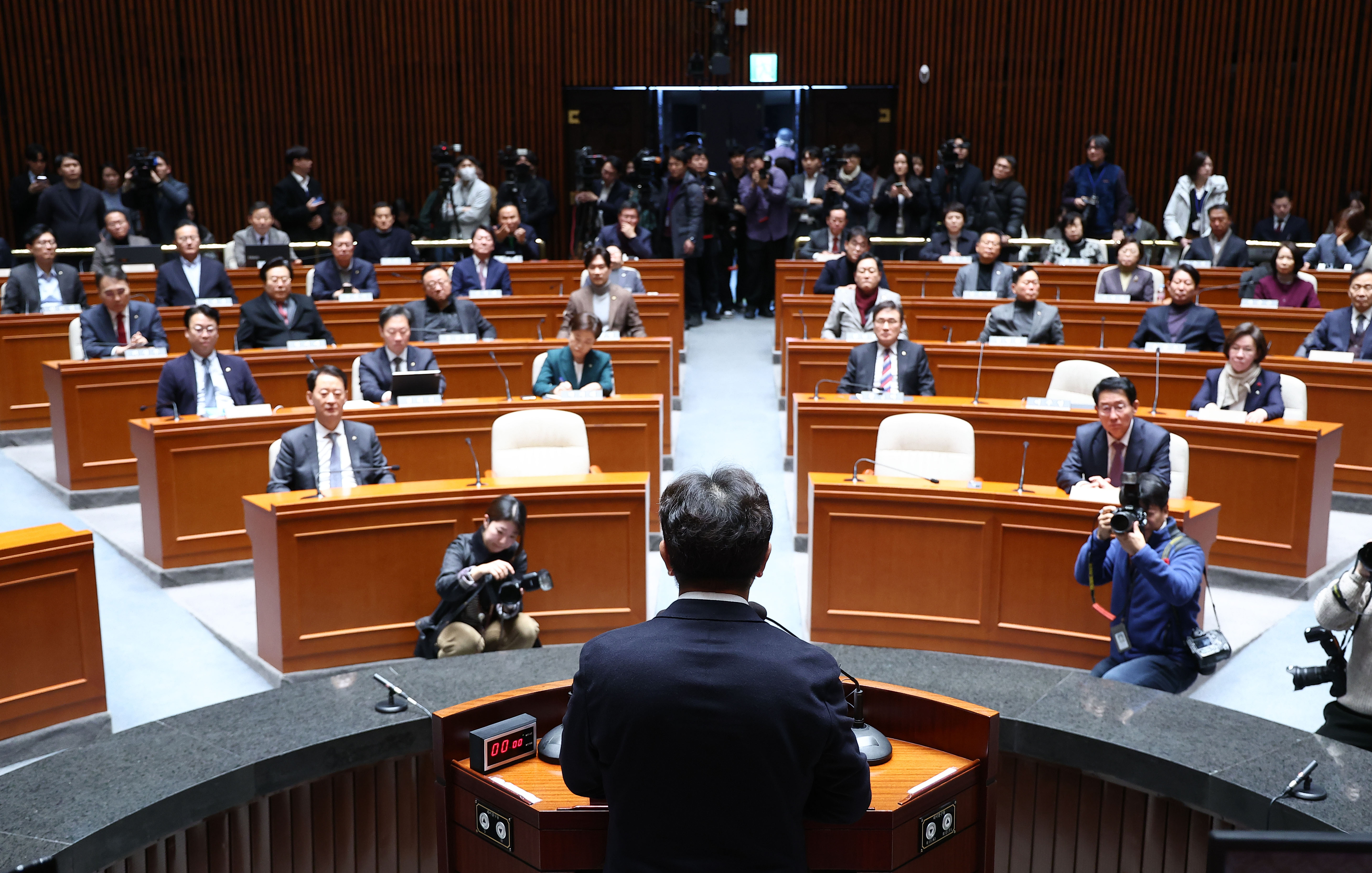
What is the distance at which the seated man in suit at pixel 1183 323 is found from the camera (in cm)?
733

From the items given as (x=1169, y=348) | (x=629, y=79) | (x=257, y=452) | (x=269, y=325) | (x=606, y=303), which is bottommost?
(x=257, y=452)

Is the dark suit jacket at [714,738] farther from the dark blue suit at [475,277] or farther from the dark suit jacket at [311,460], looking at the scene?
the dark blue suit at [475,277]

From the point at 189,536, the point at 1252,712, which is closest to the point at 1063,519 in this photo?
the point at 1252,712

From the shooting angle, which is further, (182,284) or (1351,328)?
(182,284)

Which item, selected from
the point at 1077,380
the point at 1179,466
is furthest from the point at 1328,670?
the point at 1077,380

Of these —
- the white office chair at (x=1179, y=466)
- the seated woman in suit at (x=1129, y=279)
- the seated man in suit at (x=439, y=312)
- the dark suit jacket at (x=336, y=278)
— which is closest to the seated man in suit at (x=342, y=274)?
the dark suit jacket at (x=336, y=278)

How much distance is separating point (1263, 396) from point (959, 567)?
217 centimetres

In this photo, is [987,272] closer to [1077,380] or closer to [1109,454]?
[1077,380]

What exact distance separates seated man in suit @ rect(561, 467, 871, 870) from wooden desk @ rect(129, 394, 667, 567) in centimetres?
411

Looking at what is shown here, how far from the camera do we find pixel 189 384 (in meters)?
6.25

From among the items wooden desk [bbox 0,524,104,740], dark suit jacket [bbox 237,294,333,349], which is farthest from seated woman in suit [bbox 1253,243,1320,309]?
wooden desk [bbox 0,524,104,740]

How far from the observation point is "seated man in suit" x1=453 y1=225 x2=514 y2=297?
9156mm

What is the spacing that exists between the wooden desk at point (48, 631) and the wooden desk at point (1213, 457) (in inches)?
119

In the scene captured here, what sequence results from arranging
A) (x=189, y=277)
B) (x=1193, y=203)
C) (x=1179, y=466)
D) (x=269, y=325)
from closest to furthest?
1. (x=1179, y=466)
2. (x=269, y=325)
3. (x=189, y=277)
4. (x=1193, y=203)
